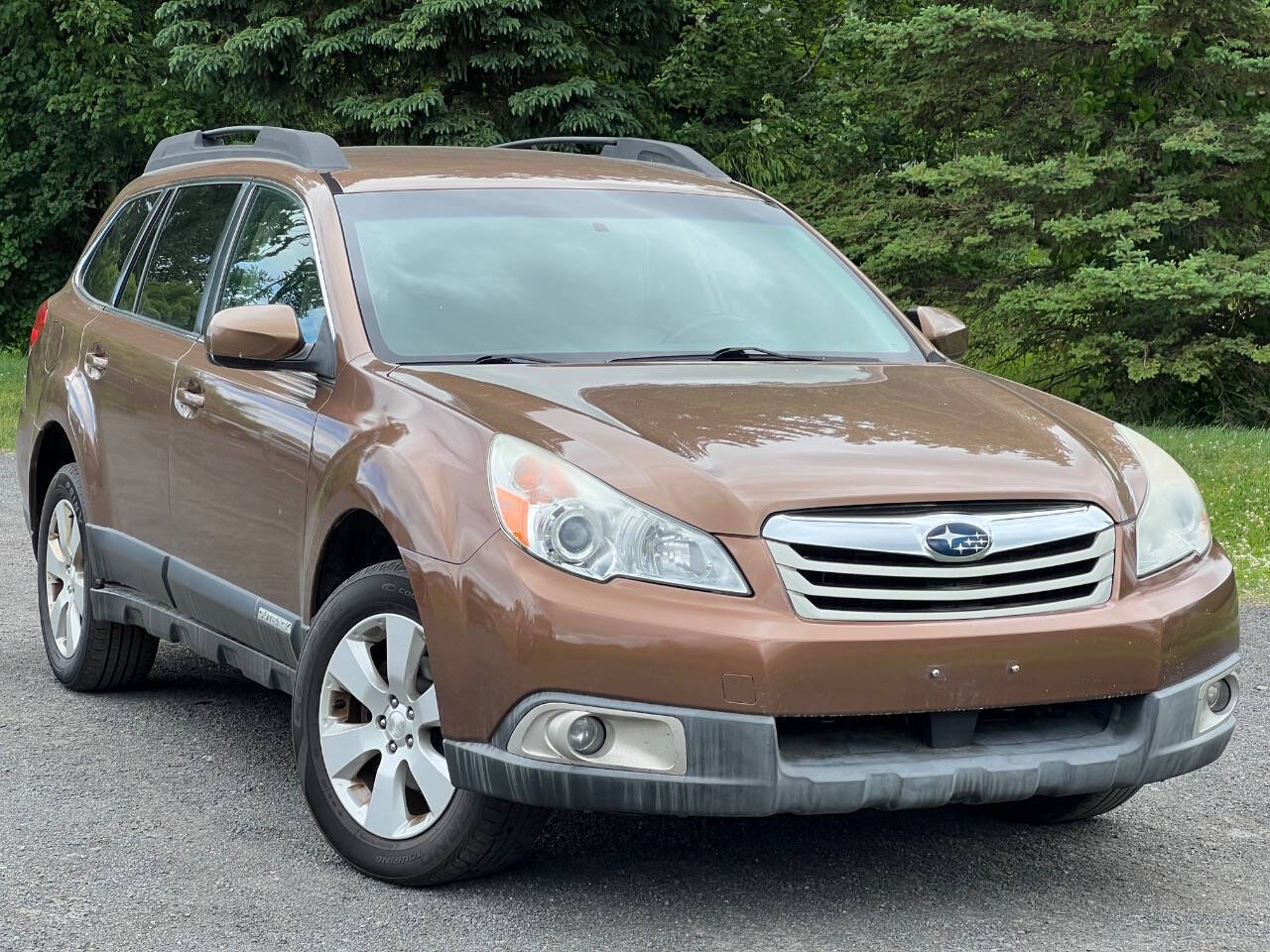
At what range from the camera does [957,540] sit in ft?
12.5

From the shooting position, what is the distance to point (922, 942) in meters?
3.91

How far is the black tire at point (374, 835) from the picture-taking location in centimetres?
405

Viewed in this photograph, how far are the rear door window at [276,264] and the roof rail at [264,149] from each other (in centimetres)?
15

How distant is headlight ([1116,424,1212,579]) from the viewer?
413 centimetres

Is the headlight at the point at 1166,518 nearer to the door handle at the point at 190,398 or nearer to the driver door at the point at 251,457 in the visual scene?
the driver door at the point at 251,457

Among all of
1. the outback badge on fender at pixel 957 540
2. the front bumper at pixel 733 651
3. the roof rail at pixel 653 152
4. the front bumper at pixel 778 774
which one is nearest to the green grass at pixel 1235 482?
the roof rail at pixel 653 152

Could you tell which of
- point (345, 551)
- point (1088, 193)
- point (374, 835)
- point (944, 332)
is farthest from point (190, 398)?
point (1088, 193)

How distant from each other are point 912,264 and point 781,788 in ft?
43.0

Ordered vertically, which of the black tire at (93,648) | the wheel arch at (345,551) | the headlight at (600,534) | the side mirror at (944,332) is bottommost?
the black tire at (93,648)

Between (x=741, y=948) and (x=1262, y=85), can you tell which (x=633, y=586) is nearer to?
(x=741, y=948)

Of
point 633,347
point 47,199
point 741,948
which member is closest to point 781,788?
point 741,948

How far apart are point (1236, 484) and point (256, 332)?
8.36 meters

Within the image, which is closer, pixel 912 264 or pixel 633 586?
pixel 633 586

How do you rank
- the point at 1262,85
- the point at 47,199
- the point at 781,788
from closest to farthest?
the point at 781,788 < the point at 1262,85 < the point at 47,199
